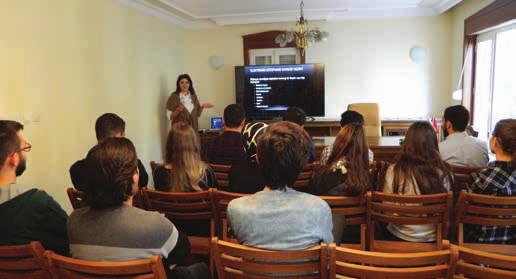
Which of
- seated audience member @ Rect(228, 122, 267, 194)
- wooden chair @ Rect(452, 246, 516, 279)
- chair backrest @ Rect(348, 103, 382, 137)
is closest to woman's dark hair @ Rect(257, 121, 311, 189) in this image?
wooden chair @ Rect(452, 246, 516, 279)

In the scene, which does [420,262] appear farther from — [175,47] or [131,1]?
[175,47]

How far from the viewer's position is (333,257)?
1.35m

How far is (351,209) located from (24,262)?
4.94 feet

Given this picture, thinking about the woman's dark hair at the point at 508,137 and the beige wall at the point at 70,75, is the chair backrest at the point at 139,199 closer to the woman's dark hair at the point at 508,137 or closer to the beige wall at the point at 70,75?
the beige wall at the point at 70,75

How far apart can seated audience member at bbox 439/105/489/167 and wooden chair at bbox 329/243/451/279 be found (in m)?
1.75

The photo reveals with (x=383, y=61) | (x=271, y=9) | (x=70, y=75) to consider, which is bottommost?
(x=70, y=75)

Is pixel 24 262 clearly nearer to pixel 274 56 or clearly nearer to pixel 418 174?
pixel 418 174

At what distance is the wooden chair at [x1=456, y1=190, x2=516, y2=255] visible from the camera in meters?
1.96

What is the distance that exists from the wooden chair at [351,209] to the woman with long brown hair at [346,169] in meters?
0.08

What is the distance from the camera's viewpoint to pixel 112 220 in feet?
4.66

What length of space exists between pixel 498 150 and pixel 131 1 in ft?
15.0

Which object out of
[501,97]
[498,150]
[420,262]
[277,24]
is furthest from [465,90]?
[420,262]

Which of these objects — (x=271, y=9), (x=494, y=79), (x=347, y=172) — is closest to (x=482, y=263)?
(x=347, y=172)

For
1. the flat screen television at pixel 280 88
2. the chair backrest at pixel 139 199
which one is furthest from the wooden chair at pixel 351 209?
the flat screen television at pixel 280 88
